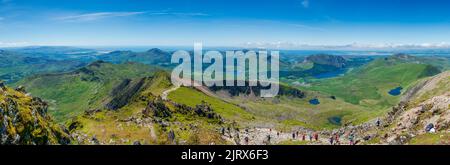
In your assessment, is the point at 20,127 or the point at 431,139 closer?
the point at 20,127

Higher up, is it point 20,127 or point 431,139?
point 20,127

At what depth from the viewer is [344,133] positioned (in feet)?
552

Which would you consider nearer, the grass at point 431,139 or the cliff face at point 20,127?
the cliff face at point 20,127

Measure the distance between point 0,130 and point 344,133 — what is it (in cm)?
13238

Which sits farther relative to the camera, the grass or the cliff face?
the grass
